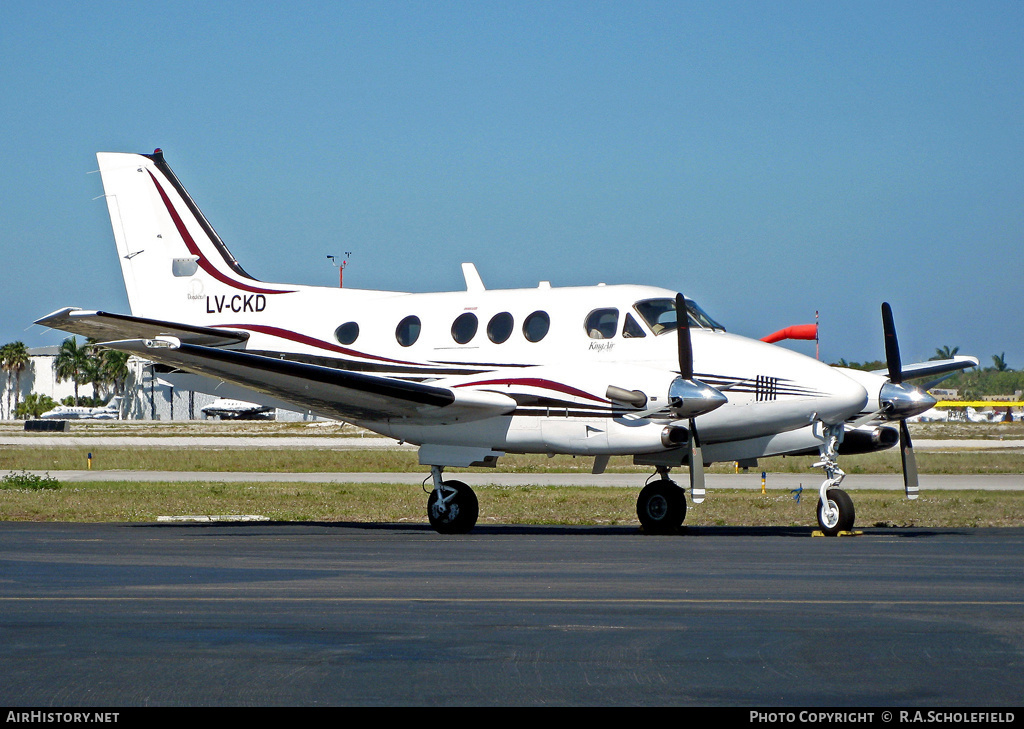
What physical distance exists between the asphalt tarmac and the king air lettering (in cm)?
760

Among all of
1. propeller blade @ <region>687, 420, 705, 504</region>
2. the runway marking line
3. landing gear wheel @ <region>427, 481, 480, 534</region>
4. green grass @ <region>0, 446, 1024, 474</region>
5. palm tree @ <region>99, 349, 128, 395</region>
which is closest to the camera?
the runway marking line

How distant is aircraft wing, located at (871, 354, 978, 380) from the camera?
1903 centimetres

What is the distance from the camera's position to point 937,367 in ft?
64.5

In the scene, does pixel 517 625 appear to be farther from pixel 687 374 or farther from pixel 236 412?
pixel 236 412

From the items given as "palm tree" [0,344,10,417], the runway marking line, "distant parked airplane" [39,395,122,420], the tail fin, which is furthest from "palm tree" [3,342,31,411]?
the runway marking line

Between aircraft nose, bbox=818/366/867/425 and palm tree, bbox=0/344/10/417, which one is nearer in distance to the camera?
aircraft nose, bbox=818/366/867/425

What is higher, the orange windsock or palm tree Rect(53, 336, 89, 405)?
palm tree Rect(53, 336, 89, 405)

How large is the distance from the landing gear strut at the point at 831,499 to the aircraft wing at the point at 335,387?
4.75 meters

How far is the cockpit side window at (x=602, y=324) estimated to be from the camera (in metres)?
17.7

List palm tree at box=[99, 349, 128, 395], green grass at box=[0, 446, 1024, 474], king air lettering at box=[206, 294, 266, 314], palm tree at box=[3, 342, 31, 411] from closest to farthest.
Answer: king air lettering at box=[206, 294, 266, 314] < green grass at box=[0, 446, 1024, 474] < palm tree at box=[99, 349, 128, 395] < palm tree at box=[3, 342, 31, 411]

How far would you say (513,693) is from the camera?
20.0 feet

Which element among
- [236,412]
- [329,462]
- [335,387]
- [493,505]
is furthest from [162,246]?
[236,412]

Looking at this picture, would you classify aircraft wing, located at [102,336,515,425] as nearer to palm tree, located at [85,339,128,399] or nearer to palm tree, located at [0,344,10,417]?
palm tree, located at [85,339,128,399]

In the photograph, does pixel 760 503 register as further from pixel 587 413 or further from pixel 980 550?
pixel 980 550
